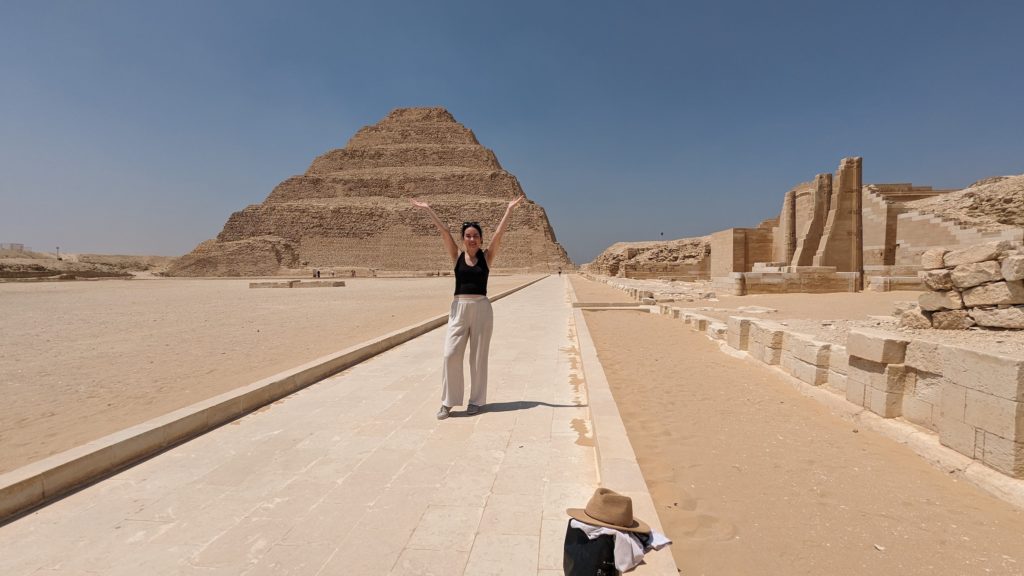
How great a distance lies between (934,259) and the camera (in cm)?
589

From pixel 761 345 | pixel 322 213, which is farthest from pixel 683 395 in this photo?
pixel 322 213

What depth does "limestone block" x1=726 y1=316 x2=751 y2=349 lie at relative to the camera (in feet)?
21.5

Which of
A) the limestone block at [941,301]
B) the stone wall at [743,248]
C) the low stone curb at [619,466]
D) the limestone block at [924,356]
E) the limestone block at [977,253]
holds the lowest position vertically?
the low stone curb at [619,466]

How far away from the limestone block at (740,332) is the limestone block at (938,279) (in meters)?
2.05

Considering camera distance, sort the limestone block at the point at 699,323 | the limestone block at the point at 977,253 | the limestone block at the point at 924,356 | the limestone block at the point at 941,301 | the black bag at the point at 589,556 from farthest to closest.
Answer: the limestone block at the point at 699,323, the limestone block at the point at 941,301, the limestone block at the point at 977,253, the limestone block at the point at 924,356, the black bag at the point at 589,556

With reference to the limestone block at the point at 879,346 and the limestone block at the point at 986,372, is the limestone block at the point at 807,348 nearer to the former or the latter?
the limestone block at the point at 879,346

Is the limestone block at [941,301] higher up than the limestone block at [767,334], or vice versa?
the limestone block at [941,301]

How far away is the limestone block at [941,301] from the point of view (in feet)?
18.4

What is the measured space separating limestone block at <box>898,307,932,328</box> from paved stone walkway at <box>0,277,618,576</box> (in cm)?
501

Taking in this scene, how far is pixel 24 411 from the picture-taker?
12.9 feet

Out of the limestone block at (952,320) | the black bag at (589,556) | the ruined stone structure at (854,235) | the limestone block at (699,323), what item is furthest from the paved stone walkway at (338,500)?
the ruined stone structure at (854,235)

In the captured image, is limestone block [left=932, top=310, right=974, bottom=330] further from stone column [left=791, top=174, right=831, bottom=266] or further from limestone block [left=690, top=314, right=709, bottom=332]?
stone column [left=791, top=174, right=831, bottom=266]

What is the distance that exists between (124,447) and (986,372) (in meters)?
5.04

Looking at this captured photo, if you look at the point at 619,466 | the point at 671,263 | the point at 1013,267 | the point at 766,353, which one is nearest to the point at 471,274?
the point at 619,466
